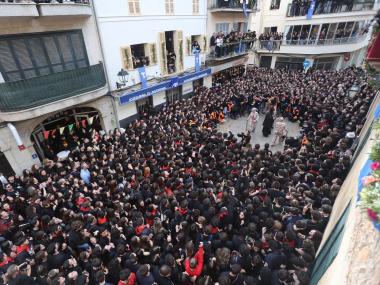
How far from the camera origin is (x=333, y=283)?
3.01m

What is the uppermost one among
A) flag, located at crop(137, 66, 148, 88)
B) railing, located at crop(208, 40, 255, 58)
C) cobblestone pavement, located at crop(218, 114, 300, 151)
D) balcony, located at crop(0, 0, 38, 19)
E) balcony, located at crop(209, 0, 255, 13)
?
balcony, located at crop(209, 0, 255, 13)

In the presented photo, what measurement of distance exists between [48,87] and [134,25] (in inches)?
236

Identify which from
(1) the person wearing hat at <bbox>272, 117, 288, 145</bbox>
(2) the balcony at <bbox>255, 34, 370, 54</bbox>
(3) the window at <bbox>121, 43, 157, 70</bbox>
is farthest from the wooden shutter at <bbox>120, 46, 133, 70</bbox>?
(2) the balcony at <bbox>255, 34, 370, 54</bbox>

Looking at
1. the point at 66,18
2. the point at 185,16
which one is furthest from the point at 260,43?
the point at 66,18

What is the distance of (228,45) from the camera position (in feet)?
62.0

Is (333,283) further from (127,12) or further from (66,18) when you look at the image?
(127,12)

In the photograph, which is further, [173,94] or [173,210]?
[173,94]

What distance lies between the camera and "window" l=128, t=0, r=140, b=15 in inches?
480

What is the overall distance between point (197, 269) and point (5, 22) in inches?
411

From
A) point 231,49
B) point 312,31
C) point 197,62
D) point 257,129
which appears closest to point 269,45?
point 312,31

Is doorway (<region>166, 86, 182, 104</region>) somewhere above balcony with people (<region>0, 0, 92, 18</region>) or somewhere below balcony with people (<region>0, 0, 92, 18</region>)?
below

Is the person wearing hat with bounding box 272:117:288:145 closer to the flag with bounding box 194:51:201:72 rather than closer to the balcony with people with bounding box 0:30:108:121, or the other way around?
the flag with bounding box 194:51:201:72

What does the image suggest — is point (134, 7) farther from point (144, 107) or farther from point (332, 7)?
point (332, 7)

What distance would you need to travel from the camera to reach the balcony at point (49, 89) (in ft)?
27.7
